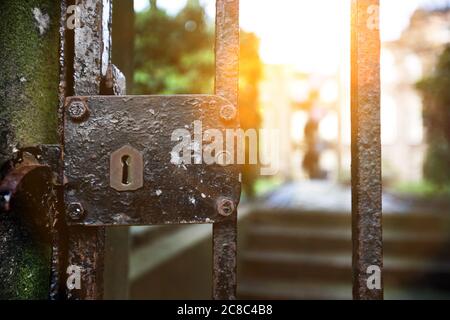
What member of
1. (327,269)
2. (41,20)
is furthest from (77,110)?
(327,269)

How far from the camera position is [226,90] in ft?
2.43

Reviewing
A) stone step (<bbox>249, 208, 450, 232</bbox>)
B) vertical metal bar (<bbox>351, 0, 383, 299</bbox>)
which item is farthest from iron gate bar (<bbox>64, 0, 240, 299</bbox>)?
stone step (<bbox>249, 208, 450, 232</bbox>)

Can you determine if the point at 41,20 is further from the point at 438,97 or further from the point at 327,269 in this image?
the point at 438,97

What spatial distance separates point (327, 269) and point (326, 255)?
0.87 ft

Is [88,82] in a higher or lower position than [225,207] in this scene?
higher

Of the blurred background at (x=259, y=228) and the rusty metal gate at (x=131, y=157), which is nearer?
the rusty metal gate at (x=131, y=157)

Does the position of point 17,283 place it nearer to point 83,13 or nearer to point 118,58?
point 83,13

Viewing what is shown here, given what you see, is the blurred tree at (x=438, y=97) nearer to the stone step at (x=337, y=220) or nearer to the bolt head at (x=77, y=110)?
the stone step at (x=337, y=220)

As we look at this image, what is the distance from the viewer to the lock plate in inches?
28.3

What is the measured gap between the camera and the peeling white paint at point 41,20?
2.49 feet

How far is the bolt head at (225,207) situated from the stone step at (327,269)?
3.39 m

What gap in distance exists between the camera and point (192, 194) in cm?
73

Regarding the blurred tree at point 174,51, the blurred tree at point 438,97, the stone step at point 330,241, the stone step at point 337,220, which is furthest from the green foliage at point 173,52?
the blurred tree at point 438,97
